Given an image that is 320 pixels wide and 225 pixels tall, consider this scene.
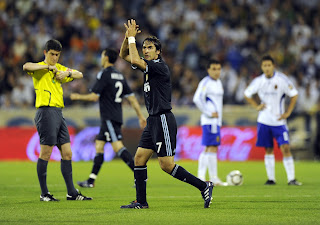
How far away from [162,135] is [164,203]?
1.27 m

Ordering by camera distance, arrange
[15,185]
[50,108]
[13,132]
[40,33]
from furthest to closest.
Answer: [40,33] < [13,132] < [15,185] < [50,108]

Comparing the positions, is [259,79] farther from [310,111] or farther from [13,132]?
[13,132]

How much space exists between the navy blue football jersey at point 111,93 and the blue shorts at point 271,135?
286 cm

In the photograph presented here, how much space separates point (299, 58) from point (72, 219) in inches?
724

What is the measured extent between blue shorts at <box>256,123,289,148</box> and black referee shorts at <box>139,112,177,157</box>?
4.85 meters

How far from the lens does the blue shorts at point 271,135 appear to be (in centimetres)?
1292

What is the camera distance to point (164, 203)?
925cm

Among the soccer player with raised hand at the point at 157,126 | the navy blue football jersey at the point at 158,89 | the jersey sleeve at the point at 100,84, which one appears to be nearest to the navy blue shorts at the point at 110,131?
the jersey sleeve at the point at 100,84

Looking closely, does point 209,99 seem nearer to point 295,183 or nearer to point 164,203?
point 295,183

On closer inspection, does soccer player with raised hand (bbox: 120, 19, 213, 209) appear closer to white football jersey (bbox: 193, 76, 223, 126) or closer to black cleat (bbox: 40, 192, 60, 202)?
black cleat (bbox: 40, 192, 60, 202)


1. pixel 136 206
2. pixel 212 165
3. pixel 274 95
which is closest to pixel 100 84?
pixel 212 165

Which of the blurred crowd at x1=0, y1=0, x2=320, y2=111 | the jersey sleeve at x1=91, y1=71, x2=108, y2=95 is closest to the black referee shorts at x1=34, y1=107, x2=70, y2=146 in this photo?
the jersey sleeve at x1=91, y1=71, x2=108, y2=95

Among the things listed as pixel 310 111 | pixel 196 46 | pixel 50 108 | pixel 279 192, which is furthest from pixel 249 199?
pixel 196 46

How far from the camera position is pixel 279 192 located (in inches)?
430
